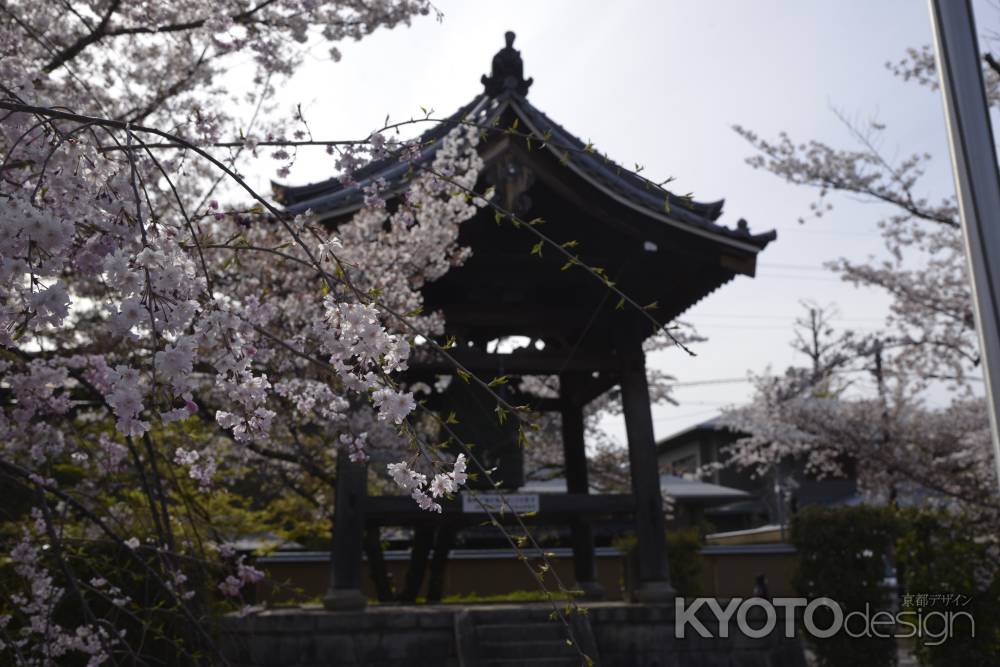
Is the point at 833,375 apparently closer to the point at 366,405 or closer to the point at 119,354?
the point at 366,405

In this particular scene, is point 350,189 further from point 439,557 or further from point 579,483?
point 439,557

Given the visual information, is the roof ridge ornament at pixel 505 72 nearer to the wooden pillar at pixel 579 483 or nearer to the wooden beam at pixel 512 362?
the wooden beam at pixel 512 362

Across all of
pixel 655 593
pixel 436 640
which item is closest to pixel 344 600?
pixel 436 640

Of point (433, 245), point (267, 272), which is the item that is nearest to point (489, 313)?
point (433, 245)

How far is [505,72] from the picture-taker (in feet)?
27.7

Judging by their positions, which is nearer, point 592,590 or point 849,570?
point 592,590

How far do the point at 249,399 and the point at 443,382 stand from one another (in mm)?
7797

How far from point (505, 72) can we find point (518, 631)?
5.12m

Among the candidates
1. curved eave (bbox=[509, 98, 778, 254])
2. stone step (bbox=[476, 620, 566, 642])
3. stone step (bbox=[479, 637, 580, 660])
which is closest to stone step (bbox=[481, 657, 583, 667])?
stone step (bbox=[479, 637, 580, 660])

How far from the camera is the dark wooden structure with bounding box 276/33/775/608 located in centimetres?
759

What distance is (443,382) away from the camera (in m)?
10.4

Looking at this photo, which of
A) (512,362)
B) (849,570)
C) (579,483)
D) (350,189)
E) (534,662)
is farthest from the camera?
(849,570)

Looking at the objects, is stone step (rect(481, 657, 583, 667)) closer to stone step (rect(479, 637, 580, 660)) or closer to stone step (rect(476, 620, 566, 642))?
stone step (rect(479, 637, 580, 660))

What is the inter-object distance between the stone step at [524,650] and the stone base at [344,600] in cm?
110
